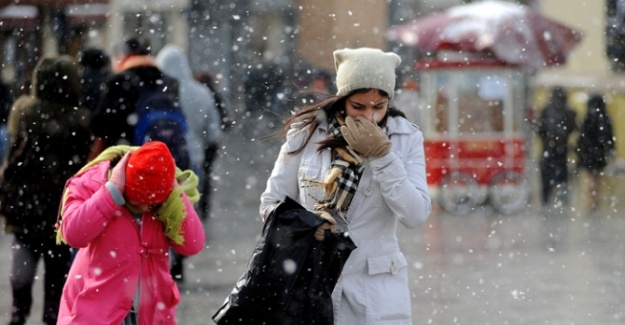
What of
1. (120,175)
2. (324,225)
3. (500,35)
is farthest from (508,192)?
(324,225)

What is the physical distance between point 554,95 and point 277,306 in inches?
592

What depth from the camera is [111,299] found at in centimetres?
515

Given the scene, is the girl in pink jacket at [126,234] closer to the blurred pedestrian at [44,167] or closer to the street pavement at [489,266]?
the street pavement at [489,266]

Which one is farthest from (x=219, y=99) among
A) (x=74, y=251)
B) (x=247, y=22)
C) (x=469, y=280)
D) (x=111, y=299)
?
(x=247, y=22)

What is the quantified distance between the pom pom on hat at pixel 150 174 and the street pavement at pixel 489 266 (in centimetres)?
146

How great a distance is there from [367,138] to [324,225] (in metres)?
0.32

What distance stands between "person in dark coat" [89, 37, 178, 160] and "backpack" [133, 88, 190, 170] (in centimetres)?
5

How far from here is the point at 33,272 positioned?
A: 7.52m

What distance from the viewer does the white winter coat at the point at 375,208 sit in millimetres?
4492

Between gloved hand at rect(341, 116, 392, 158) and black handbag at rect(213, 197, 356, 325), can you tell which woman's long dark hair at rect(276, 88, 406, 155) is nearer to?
gloved hand at rect(341, 116, 392, 158)

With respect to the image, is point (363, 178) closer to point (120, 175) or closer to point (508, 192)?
point (120, 175)

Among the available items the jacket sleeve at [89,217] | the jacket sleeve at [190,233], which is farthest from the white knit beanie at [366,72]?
the jacket sleeve at [89,217]

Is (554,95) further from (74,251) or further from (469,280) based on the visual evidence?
(74,251)

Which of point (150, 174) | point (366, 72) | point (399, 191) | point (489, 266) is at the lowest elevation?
point (489, 266)
